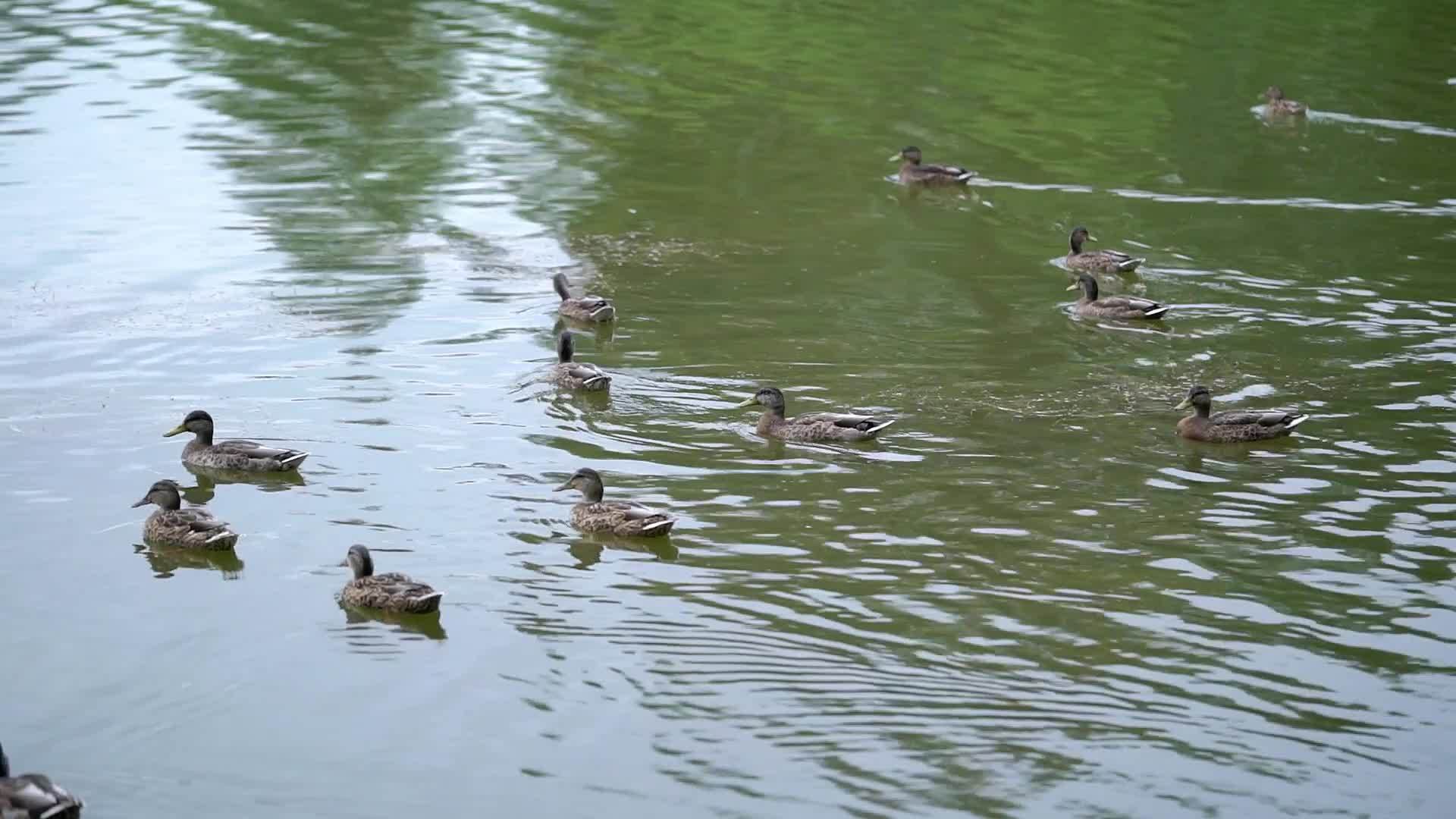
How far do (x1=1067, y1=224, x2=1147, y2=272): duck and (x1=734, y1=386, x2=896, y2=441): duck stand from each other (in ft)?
20.8

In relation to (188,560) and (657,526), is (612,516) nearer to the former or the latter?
(657,526)

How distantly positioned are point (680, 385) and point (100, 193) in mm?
11156

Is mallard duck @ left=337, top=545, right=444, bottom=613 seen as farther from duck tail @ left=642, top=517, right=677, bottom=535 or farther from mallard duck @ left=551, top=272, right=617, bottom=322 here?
mallard duck @ left=551, top=272, right=617, bottom=322

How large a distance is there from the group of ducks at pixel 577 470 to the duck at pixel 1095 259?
0.08 metres

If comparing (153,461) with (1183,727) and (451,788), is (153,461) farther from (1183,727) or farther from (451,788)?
(1183,727)

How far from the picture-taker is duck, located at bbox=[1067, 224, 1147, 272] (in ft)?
70.9

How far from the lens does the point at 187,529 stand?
13680 millimetres

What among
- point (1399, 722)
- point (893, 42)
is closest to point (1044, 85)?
point (893, 42)

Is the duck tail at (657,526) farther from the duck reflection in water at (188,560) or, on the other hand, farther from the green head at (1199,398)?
the green head at (1199,398)

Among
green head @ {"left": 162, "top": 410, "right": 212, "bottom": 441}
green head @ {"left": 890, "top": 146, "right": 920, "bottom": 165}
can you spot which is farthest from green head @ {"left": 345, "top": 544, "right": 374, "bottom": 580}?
green head @ {"left": 890, "top": 146, "right": 920, "bottom": 165}

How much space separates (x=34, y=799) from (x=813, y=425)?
→ 7.98m

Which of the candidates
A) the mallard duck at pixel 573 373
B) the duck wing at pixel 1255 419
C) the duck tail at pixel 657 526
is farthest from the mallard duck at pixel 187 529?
the duck wing at pixel 1255 419

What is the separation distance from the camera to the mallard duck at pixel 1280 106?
98.7 ft

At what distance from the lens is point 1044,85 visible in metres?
32.8
